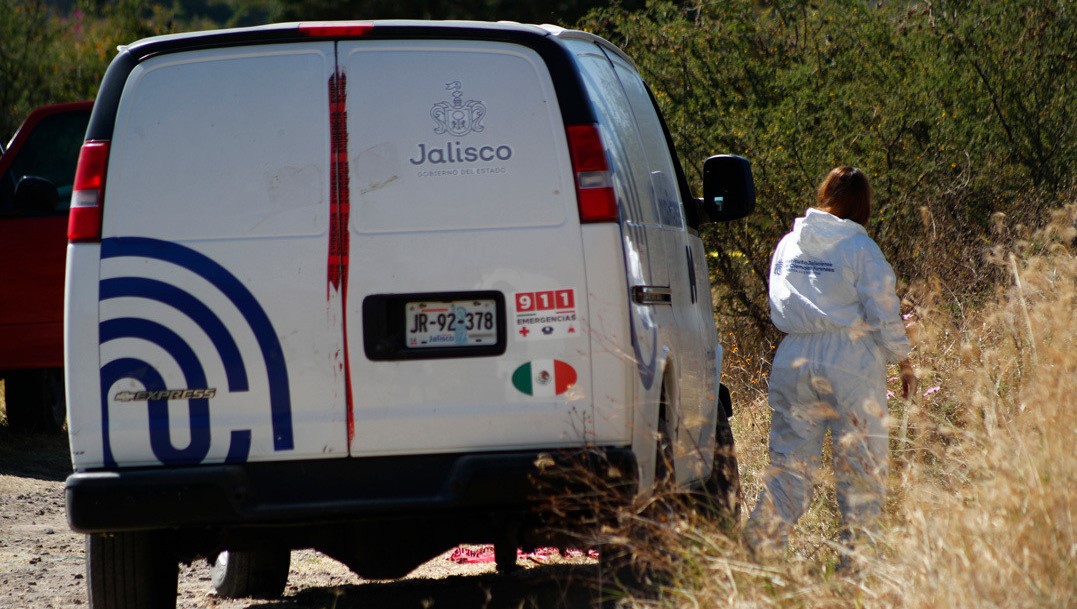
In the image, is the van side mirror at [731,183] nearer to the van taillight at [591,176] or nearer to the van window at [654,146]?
the van window at [654,146]

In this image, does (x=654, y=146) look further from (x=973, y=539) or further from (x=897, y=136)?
(x=897, y=136)

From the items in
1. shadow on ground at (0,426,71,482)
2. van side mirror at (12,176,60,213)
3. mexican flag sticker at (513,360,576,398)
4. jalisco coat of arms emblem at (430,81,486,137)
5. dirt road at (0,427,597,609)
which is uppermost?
van side mirror at (12,176,60,213)

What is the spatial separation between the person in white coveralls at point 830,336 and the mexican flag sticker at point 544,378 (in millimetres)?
1465

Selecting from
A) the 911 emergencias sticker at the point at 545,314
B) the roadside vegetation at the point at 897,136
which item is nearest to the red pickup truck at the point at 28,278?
the roadside vegetation at the point at 897,136

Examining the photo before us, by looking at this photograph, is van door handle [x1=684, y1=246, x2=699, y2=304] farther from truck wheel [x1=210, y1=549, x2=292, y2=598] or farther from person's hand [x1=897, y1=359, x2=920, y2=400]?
truck wheel [x1=210, y1=549, x2=292, y2=598]

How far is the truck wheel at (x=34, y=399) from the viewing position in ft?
34.9

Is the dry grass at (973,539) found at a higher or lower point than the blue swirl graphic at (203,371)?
lower

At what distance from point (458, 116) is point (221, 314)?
0.98 meters

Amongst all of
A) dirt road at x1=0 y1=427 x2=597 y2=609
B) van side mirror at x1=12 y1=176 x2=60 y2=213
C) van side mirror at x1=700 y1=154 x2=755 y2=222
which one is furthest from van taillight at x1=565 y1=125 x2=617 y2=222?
van side mirror at x1=12 y1=176 x2=60 y2=213

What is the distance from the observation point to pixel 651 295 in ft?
15.4

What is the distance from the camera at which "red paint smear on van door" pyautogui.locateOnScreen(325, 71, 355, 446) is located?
14.3 feet

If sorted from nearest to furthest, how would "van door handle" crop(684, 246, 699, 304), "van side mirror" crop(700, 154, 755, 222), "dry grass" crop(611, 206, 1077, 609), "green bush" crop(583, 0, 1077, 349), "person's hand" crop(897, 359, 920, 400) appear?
"dry grass" crop(611, 206, 1077, 609), "person's hand" crop(897, 359, 920, 400), "van door handle" crop(684, 246, 699, 304), "van side mirror" crop(700, 154, 755, 222), "green bush" crop(583, 0, 1077, 349)

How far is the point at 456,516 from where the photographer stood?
4480 mm

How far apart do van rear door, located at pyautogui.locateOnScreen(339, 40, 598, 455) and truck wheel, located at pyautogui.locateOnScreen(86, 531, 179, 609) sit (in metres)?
0.93
